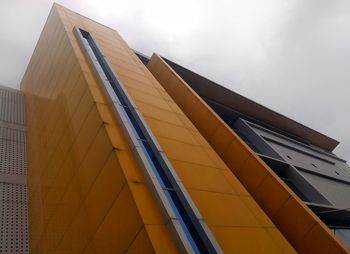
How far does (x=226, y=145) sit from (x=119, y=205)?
8.38m

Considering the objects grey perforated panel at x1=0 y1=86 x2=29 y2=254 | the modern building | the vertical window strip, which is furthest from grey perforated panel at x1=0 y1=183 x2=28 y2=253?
the vertical window strip

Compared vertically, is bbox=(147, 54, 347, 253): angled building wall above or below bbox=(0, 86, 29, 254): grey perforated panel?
above

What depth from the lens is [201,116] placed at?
56.8 ft

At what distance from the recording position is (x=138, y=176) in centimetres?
867

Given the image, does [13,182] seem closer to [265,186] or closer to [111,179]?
[111,179]

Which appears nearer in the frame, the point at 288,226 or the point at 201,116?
the point at 288,226

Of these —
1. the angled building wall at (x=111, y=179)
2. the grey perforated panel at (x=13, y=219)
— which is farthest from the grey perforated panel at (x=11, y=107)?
the grey perforated panel at (x=13, y=219)

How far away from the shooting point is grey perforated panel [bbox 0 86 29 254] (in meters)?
12.0

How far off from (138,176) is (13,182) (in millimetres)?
8697

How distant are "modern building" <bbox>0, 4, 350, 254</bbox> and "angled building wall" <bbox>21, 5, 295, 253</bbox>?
0.04 meters

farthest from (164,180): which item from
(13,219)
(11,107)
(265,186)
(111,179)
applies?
(11,107)

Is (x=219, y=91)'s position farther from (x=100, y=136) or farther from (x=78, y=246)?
(x=78, y=246)

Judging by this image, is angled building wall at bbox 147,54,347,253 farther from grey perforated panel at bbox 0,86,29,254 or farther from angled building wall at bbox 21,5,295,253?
grey perforated panel at bbox 0,86,29,254

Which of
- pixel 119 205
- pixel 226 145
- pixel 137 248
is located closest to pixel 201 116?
pixel 226 145
